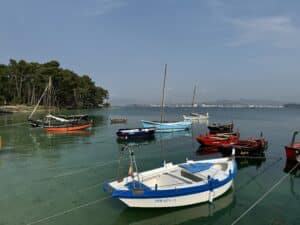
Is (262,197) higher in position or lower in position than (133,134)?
lower

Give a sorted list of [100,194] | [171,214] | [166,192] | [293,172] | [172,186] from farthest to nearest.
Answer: [293,172], [100,194], [172,186], [171,214], [166,192]

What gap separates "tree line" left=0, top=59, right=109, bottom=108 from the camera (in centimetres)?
10375

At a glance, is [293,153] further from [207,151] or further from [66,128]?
[66,128]

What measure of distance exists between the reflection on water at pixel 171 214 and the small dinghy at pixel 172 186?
0.29 m

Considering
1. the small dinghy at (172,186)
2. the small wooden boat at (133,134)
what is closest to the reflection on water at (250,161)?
the small dinghy at (172,186)

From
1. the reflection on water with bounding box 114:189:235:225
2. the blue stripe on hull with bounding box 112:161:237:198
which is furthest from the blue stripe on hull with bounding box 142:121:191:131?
the blue stripe on hull with bounding box 112:161:237:198

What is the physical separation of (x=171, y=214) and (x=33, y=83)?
105583mm

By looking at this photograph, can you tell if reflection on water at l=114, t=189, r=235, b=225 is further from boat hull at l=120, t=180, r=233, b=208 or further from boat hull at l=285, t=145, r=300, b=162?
boat hull at l=285, t=145, r=300, b=162

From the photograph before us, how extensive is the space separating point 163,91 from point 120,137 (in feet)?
36.1

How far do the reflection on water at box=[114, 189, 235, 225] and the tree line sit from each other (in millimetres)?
90437

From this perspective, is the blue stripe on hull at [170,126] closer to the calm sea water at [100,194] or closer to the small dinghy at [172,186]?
the calm sea water at [100,194]

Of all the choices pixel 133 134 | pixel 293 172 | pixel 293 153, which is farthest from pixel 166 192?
pixel 133 134

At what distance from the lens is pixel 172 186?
12234 millimetres

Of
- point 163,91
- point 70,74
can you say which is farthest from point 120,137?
point 70,74
